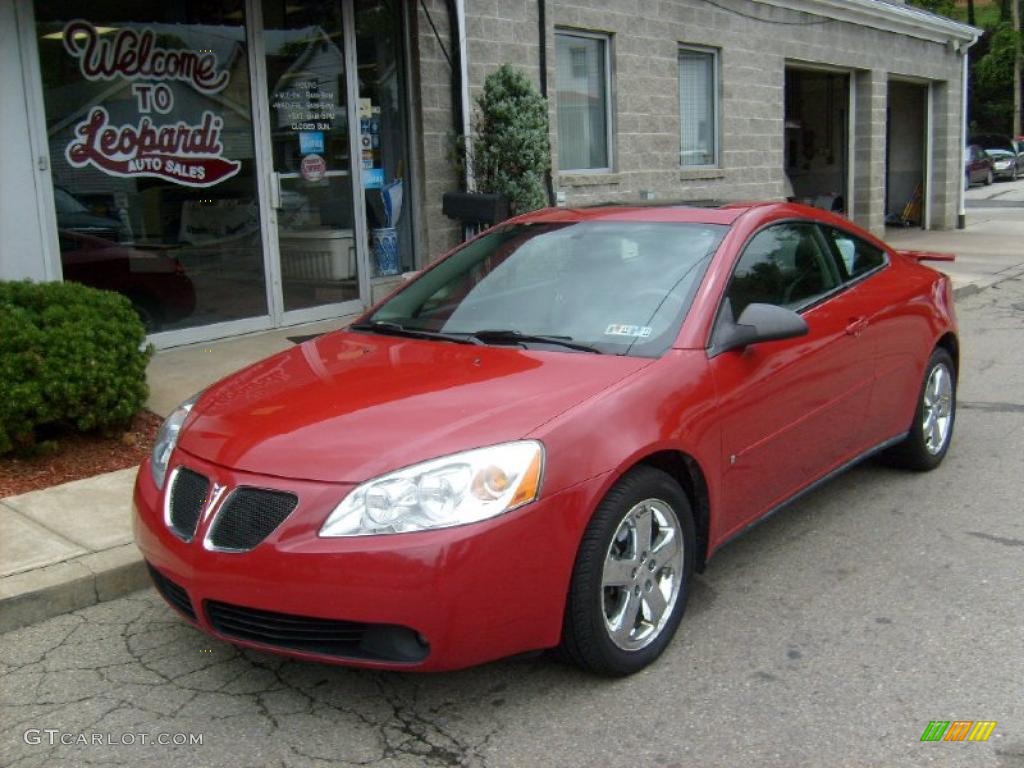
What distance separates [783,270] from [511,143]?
5.69 meters

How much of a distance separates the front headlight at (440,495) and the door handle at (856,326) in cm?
226

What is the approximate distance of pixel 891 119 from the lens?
2188 cm

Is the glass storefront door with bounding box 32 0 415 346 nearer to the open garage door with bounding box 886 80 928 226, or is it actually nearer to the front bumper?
Answer: the front bumper

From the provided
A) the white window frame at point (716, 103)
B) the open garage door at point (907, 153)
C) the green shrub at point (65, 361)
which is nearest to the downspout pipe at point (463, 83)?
the white window frame at point (716, 103)

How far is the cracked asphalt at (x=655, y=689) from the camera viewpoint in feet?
10.6

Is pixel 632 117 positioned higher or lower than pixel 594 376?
higher

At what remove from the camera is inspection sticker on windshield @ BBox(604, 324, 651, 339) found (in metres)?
4.02

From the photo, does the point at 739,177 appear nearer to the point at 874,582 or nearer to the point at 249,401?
the point at 874,582

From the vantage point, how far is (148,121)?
8.30 metres

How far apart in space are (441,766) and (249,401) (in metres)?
1.47

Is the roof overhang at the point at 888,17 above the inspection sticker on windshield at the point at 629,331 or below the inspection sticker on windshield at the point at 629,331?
above

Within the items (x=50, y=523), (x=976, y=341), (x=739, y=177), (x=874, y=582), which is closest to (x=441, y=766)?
(x=874, y=582)

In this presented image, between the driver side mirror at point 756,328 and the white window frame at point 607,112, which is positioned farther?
the white window frame at point 607,112

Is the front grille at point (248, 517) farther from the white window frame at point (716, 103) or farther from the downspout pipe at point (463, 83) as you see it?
the white window frame at point (716, 103)
